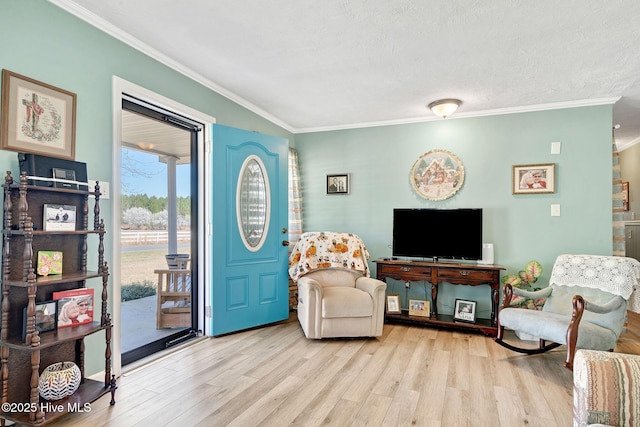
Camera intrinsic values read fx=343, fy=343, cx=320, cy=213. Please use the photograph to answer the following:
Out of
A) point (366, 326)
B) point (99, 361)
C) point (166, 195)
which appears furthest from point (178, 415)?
point (166, 195)

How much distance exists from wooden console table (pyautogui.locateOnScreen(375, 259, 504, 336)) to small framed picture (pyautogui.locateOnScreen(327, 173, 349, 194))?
120 centimetres

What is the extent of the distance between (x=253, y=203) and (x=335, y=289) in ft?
4.30

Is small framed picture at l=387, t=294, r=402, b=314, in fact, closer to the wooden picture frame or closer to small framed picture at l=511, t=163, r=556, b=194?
small framed picture at l=511, t=163, r=556, b=194

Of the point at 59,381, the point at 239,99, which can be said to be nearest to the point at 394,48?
the point at 239,99

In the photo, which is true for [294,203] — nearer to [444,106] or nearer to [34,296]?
[444,106]

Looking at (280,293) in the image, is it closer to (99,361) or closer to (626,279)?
(99,361)

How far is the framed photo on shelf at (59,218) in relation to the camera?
6.53ft

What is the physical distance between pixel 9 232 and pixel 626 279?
4.33 m

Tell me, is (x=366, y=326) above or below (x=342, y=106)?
below

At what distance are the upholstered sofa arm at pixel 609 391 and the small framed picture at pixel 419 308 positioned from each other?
2651 mm

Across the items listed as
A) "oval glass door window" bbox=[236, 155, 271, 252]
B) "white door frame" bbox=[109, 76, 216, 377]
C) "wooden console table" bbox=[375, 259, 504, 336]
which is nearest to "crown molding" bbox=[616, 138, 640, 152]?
"wooden console table" bbox=[375, 259, 504, 336]

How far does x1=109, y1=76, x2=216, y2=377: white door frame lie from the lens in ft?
8.17

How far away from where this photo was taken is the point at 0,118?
1888 mm

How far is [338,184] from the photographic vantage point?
15.9 feet
